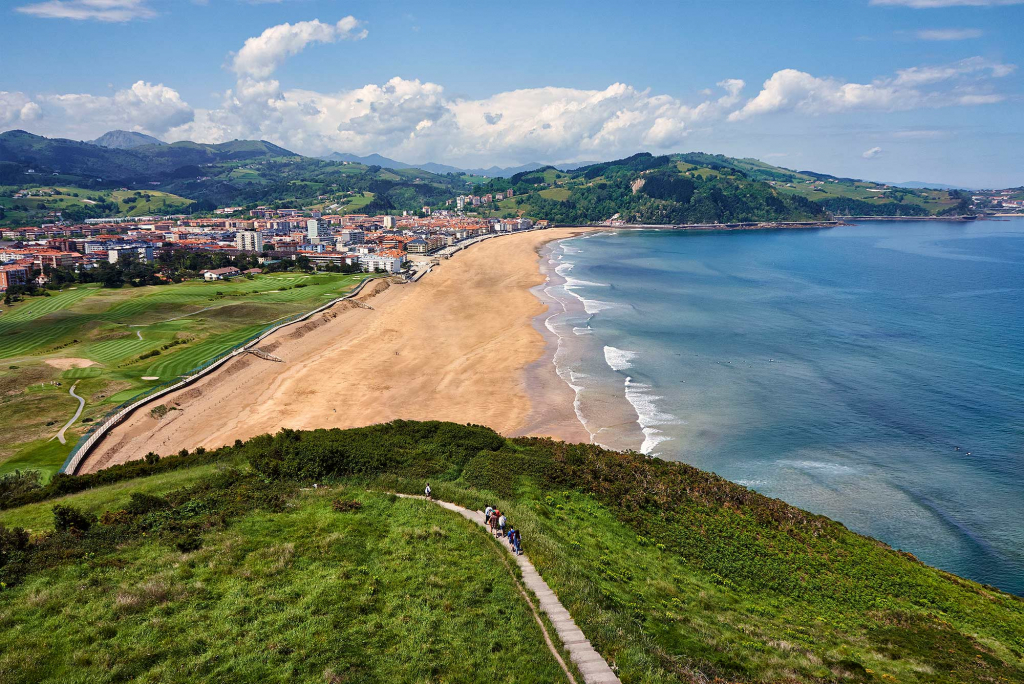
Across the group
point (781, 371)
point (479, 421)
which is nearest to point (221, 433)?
point (479, 421)

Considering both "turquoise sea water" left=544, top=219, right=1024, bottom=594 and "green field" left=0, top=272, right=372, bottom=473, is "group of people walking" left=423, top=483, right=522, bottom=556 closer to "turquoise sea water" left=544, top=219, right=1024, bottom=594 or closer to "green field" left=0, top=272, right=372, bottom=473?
"turquoise sea water" left=544, top=219, right=1024, bottom=594

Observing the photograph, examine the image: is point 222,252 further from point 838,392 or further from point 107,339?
point 838,392

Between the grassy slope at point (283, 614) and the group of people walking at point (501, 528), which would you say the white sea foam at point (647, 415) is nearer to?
the group of people walking at point (501, 528)

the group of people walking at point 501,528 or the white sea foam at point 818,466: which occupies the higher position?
the group of people walking at point 501,528

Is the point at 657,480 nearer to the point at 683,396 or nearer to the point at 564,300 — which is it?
the point at 683,396

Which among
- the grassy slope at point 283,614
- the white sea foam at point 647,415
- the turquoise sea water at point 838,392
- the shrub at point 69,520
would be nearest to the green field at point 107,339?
the shrub at point 69,520

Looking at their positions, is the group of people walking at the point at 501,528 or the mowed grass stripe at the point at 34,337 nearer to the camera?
the group of people walking at the point at 501,528
